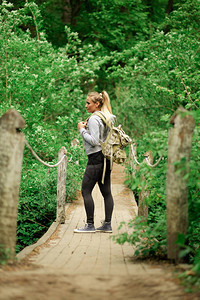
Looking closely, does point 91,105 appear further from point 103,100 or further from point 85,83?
point 85,83

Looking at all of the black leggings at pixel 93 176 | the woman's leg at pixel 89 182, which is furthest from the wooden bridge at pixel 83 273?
the black leggings at pixel 93 176

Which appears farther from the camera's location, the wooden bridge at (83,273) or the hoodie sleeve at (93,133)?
the hoodie sleeve at (93,133)

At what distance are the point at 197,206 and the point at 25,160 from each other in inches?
A: 331

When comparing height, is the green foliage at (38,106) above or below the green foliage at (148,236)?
above

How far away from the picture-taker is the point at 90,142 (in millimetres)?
6895

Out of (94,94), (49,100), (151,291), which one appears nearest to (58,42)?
(49,100)

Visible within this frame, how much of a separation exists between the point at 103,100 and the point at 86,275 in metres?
3.51

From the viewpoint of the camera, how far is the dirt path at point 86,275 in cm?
355

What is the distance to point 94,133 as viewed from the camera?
6.91 m

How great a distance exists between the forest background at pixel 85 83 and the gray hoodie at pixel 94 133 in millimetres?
923

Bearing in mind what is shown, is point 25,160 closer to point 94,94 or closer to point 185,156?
point 94,94

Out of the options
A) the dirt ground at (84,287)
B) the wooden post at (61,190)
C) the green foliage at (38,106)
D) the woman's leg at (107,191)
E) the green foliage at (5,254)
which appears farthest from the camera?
the green foliage at (38,106)

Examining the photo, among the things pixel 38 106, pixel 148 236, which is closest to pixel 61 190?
→ pixel 148 236

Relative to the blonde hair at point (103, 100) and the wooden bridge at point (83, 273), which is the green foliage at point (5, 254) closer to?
the wooden bridge at point (83, 273)
